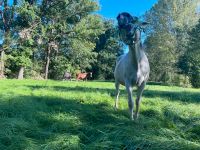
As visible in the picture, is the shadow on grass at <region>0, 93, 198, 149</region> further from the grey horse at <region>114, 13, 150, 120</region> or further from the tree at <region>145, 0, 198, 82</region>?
the tree at <region>145, 0, 198, 82</region>

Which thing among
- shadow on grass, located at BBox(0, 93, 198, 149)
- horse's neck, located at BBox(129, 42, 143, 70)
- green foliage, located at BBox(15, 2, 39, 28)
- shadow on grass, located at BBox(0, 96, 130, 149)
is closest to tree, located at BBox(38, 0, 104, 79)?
green foliage, located at BBox(15, 2, 39, 28)

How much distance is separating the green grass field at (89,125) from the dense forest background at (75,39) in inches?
1055

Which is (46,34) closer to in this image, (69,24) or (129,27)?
(69,24)

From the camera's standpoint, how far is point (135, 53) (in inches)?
327

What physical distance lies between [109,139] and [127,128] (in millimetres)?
504

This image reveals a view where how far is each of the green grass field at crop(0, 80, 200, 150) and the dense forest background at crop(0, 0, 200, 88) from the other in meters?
26.8

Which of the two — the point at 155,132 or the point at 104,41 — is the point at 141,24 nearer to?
the point at 155,132

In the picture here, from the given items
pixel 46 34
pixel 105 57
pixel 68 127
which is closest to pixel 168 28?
pixel 105 57

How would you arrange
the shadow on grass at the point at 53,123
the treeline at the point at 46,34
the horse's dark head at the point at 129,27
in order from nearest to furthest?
1. the shadow on grass at the point at 53,123
2. the horse's dark head at the point at 129,27
3. the treeline at the point at 46,34

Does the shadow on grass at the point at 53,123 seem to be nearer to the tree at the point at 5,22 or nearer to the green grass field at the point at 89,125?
the green grass field at the point at 89,125

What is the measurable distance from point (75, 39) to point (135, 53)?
3416 cm

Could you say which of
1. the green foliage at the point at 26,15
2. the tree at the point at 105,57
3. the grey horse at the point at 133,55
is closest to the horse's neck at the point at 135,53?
the grey horse at the point at 133,55

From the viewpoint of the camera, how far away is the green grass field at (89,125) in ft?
18.3

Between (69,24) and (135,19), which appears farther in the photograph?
(69,24)
